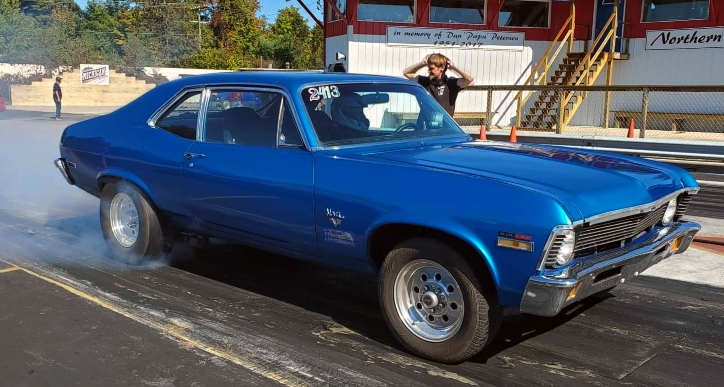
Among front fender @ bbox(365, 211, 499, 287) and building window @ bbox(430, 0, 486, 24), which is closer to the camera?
front fender @ bbox(365, 211, 499, 287)

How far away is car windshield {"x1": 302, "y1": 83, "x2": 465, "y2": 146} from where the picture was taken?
4.40 m

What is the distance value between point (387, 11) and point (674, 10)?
8144 mm

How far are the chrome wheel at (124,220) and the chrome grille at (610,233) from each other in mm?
3658

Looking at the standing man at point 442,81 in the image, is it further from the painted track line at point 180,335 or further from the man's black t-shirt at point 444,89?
the painted track line at point 180,335

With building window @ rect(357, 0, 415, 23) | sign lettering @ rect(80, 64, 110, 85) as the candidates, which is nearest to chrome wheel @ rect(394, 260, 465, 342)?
building window @ rect(357, 0, 415, 23)

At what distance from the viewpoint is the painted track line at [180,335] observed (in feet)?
11.5

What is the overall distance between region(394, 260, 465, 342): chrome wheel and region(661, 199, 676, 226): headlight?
5.07 feet

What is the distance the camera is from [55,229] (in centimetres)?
682

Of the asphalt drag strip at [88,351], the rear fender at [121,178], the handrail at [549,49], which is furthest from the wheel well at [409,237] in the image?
the handrail at [549,49]

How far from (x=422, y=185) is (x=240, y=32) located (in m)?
55.7

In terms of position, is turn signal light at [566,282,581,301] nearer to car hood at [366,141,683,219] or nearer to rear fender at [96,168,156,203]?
car hood at [366,141,683,219]

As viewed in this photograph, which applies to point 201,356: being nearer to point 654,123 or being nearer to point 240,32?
point 654,123

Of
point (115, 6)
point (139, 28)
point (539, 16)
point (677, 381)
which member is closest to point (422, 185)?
point (677, 381)

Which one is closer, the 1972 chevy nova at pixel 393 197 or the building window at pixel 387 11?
the 1972 chevy nova at pixel 393 197
